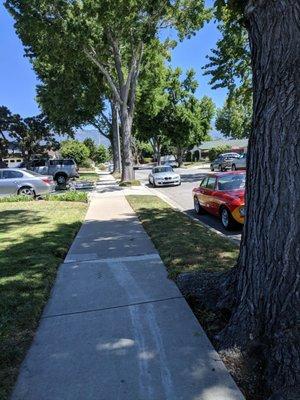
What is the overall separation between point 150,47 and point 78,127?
1870 centimetres

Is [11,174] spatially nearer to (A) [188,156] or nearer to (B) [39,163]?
(B) [39,163]

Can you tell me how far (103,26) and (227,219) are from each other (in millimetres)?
15099

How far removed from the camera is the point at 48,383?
332cm

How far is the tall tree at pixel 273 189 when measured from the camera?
3.50m

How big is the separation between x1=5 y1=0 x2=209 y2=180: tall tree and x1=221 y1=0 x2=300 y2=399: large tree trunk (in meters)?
18.0

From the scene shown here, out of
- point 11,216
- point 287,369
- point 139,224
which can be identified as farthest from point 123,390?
point 11,216

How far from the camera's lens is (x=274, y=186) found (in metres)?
3.63

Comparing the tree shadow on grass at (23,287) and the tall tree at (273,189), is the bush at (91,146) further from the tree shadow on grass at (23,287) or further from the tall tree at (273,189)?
the tall tree at (273,189)

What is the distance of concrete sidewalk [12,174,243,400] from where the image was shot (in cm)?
320

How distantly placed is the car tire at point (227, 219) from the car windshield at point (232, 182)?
76 centimetres

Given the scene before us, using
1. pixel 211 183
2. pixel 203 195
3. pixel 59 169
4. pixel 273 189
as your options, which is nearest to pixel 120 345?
pixel 273 189

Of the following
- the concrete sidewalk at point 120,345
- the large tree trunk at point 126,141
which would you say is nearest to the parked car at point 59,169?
the large tree trunk at point 126,141

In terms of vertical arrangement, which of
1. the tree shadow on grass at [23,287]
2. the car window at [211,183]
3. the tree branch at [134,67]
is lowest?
the tree shadow on grass at [23,287]

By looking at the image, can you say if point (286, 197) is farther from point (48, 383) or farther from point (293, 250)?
point (48, 383)
